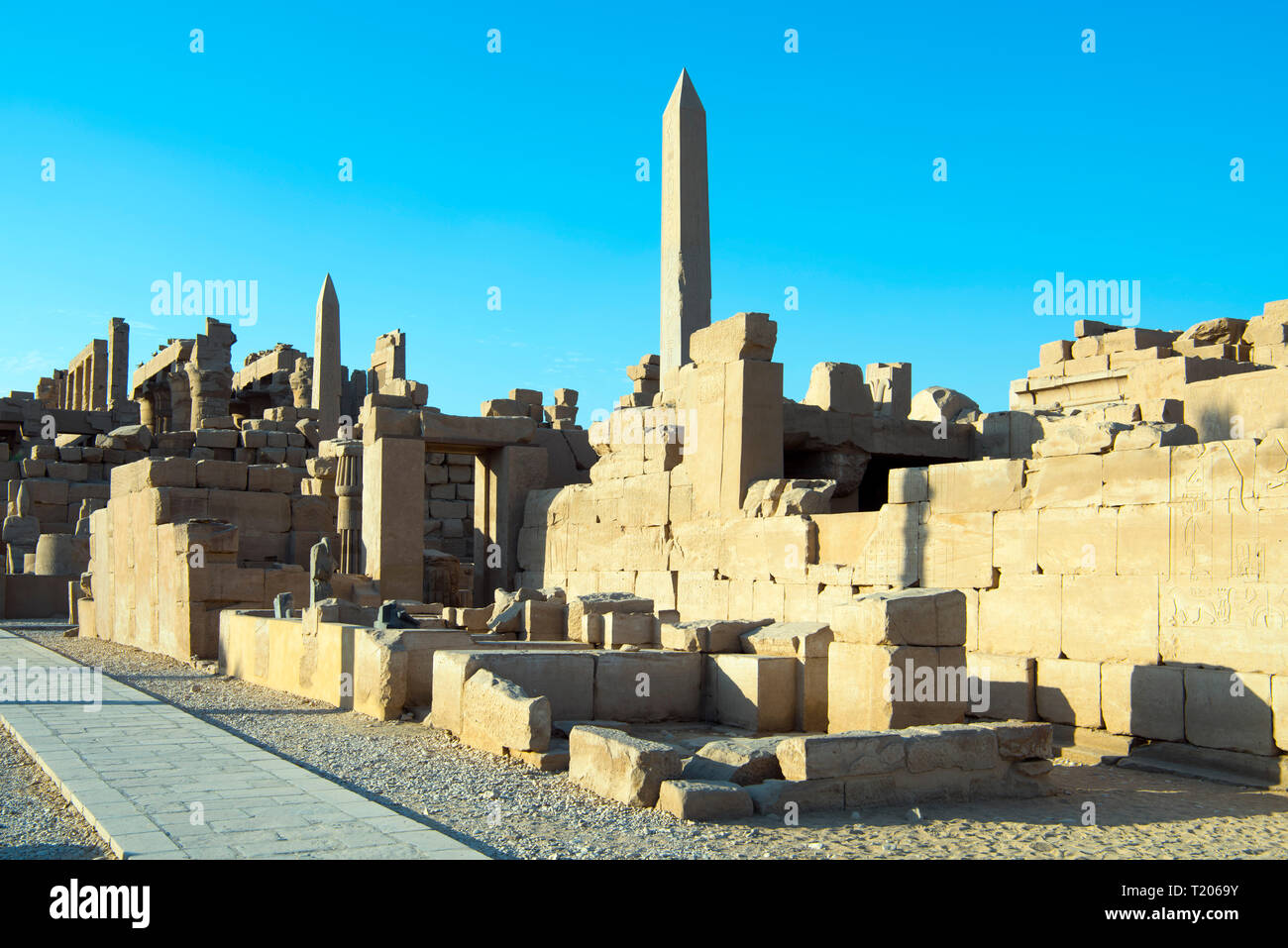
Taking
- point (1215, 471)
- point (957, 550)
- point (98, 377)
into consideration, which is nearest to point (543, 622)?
point (957, 550)

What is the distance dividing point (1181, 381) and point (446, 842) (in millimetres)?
10679

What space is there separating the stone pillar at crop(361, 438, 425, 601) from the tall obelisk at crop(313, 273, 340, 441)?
61.2 ft

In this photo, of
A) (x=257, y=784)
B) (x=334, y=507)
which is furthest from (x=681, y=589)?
(x=334, y=507)

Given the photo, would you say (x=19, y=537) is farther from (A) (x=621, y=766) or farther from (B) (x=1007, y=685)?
(A) (x=621, y=766)

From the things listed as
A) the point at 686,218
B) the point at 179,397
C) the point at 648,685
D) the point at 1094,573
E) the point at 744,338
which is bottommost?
the point at 648,685

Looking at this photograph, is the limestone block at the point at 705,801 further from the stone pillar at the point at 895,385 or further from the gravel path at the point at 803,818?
the stone pillar at the point at 895,385

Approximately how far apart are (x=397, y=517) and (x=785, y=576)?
261 inches

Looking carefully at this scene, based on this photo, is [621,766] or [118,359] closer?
[621,766]

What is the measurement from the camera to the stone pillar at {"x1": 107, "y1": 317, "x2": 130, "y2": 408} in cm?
4631

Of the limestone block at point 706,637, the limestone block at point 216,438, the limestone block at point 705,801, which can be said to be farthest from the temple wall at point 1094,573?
the limestone block at point 216,438

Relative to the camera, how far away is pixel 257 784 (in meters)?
6.09

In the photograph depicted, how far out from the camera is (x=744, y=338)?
1229 cm

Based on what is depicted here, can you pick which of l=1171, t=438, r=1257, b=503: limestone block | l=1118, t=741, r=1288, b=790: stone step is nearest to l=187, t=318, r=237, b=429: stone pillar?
l=1171, t=438, r=1257, b=503: limestone block
